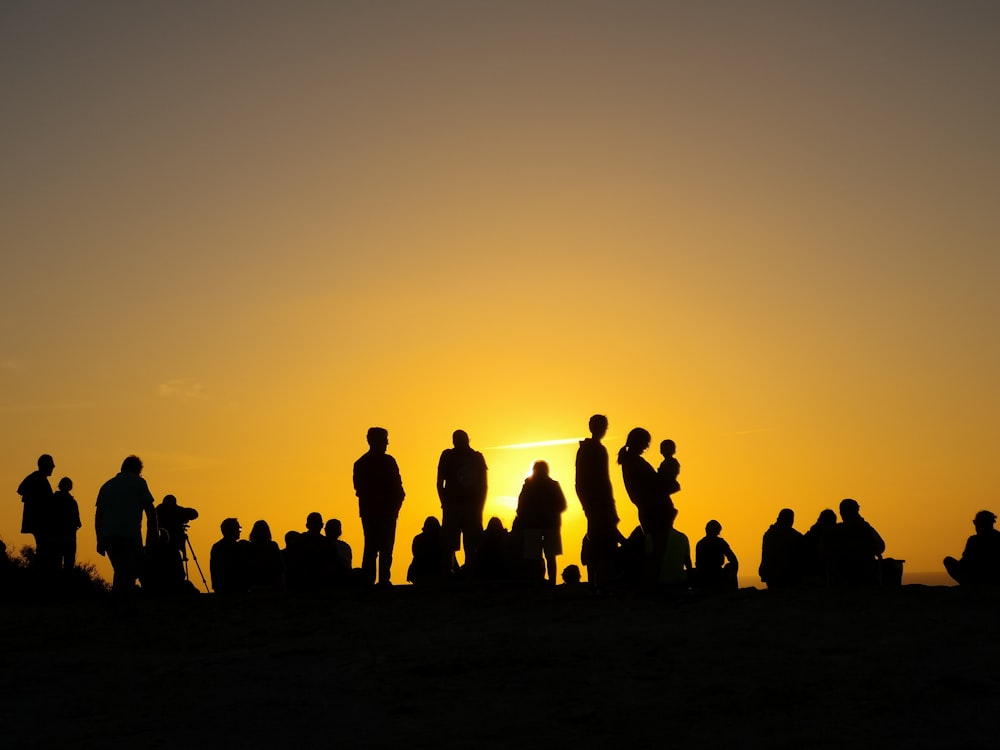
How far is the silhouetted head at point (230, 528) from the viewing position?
17688 millimetres

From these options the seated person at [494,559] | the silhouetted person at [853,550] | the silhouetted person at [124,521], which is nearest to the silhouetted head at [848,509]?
the silhouetted person at [853,550]

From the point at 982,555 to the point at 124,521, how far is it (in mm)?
10130

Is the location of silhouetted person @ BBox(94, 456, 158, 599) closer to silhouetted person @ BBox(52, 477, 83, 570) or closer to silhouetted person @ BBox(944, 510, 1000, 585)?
silhouetted person @ BBox(52, 477, 83, 570)

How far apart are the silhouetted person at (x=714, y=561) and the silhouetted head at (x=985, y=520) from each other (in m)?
2.93

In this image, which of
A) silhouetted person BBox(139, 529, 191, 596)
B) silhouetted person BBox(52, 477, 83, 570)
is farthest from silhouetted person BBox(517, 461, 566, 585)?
silhouetted person BBox(52, 477, 83, 570)

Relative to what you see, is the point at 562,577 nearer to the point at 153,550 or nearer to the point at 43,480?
the point at 153,550

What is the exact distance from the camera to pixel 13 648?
14.0m

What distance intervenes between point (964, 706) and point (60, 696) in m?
7.55

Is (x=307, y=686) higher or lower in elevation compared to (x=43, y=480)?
lower

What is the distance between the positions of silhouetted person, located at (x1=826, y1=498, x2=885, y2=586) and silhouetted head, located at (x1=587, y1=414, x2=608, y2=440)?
10.0 feet

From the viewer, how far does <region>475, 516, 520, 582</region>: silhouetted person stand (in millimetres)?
16938

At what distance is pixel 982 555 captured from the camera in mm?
15820

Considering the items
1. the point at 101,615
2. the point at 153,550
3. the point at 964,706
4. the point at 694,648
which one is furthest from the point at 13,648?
the point at 964,706

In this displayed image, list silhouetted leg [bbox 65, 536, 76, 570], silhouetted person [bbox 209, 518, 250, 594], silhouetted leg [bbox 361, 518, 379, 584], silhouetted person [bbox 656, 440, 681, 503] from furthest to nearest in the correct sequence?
silhouetted leg [bbox 65, 536, 76, 570] < silhouetted person [bbox 209, 518, 250, 594] < silhouetted leg [bbox 361, 518, 379, 584] < silhouetted person [bbox 656, 440, 681, 503]
